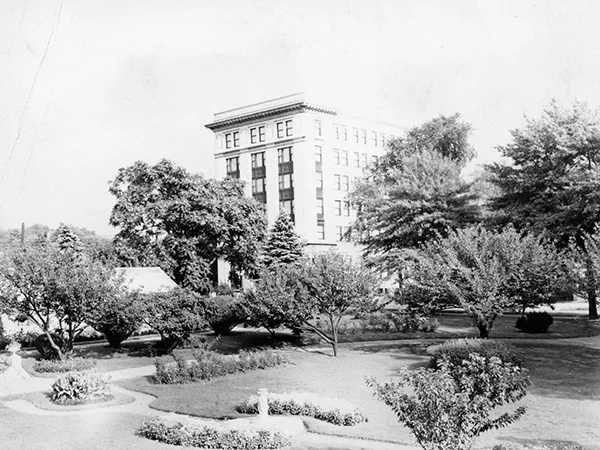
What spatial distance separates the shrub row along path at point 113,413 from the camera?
13398mm

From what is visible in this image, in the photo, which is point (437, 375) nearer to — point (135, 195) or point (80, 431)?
point (80, 431)

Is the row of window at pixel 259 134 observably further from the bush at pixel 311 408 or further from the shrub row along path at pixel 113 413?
the bush at pixel 311 408

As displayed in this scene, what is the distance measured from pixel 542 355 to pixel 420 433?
697 inches

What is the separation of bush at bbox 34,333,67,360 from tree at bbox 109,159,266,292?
53.2 ft

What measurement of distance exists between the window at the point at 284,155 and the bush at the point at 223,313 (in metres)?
36.9

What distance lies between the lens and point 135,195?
155ft

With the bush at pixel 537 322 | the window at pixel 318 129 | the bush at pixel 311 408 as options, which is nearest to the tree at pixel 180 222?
the bush at pixel 537 322

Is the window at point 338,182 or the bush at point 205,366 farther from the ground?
the window at point 338,182

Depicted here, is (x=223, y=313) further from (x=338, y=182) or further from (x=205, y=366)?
(x=338, y=182)

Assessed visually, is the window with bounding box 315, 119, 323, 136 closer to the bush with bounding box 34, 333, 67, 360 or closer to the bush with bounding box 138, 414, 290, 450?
the bush with bounding box 34, 333, 67, 360

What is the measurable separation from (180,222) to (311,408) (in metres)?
31.4

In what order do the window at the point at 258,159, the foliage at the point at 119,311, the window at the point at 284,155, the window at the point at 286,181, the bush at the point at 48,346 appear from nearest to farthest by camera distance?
the foliage at the point at 119,311
the bush at the point at 48,346
the window at the point at 284,155
the window at the point at 286,181
the window at the point at 258,159

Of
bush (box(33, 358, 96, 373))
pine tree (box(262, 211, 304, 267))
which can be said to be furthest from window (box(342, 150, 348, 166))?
bush (box(33, 358, 96, 373))

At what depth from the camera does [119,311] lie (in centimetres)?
2753
